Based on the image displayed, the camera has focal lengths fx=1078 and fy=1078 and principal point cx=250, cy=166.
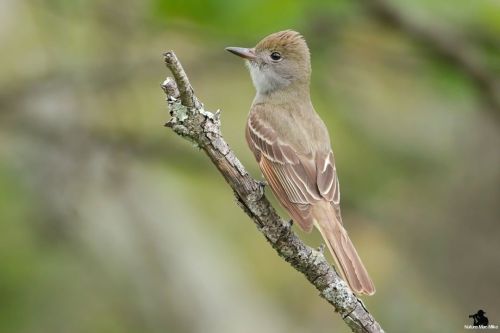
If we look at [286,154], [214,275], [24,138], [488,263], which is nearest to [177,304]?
[214,275]

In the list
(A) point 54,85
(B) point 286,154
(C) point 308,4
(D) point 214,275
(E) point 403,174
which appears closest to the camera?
(B) point 286,154

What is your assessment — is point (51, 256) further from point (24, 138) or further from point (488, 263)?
point (488, 263)

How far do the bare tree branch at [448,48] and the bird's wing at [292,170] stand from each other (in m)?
1.60

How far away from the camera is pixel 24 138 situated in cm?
865

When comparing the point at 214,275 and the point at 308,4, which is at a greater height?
the point at 308,4

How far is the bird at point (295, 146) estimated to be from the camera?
212 inches

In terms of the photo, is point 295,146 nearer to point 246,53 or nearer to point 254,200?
point 246,53

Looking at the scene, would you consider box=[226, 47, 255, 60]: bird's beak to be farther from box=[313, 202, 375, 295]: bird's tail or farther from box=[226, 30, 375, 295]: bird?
box=[313, 202, 375, 295]: bird's tail

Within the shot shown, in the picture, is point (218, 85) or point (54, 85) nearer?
point (54, 85)

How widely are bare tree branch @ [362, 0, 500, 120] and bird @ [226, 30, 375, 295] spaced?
0.62 meters

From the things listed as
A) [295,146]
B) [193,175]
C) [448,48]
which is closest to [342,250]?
[295,146]

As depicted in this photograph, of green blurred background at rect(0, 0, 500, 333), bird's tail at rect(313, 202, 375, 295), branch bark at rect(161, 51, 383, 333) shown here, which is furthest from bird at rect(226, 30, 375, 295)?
green blurred background at rect(0, 0, 500, 333)

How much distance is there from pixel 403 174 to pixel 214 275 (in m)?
1.89

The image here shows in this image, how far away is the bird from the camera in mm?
5383
